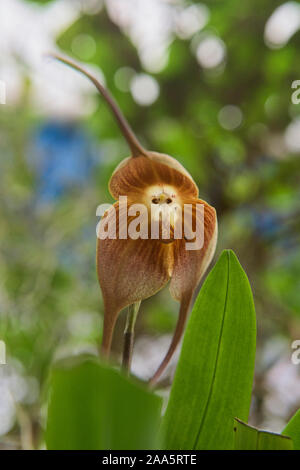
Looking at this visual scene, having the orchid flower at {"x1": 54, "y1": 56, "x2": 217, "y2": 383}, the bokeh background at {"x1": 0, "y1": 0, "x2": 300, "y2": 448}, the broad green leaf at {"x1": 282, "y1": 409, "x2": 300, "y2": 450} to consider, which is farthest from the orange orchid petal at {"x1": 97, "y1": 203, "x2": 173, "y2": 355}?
the bokeh background at {"x1": 0, "y1": 0, "x2": 300, "y2": 448}

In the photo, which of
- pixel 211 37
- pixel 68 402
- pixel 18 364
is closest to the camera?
pixel 68 402

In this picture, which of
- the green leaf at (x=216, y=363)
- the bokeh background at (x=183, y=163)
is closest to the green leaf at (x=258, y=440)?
the green leaf at (x=216, y=363)

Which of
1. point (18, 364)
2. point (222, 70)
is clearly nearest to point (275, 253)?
point (222, 70)

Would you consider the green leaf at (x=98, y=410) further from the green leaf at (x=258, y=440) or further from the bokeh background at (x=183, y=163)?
the bokeh background at (x=183, y=163)

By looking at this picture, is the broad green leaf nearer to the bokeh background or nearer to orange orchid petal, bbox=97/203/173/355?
orange orchid petal, bbox=97/203/173/355

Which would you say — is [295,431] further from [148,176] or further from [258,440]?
[148,176]
